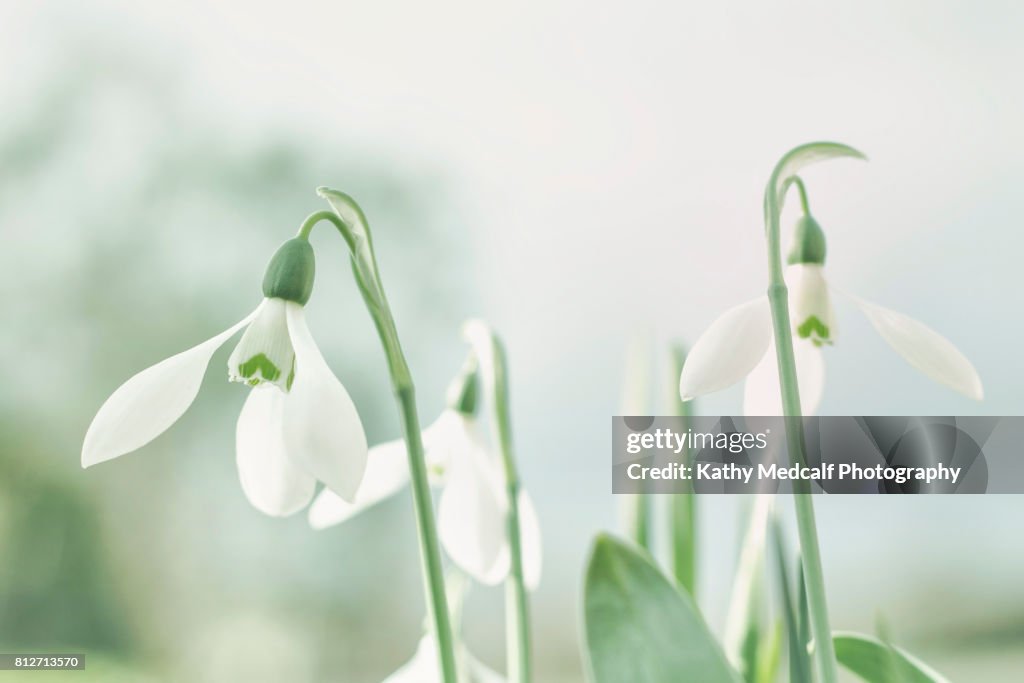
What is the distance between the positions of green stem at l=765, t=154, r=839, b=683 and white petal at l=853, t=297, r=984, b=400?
0.07 m

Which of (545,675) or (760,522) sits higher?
(760,522)

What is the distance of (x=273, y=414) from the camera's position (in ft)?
1.18

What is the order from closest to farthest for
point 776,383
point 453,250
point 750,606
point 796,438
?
1. point 796,438
2. point 776,383
3. point 750,606
4. point 453,250

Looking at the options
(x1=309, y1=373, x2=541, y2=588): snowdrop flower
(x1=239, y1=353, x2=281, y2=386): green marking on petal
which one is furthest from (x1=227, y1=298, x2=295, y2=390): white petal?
(x1=309, y1=373, x2=541, y2=588): snowdrop flower

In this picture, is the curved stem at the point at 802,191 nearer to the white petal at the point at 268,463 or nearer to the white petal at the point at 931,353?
the white petal at the point at 931,353

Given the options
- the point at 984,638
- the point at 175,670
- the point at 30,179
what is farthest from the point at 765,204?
the point at 175,670

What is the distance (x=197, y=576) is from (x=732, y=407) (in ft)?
9.65

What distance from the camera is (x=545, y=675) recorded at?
2.07 m

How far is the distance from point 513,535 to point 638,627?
0.27 ft

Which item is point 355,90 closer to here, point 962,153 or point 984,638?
point 962,153

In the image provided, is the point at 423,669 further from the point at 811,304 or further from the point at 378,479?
the point at 811,304

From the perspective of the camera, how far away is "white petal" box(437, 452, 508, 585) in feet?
1.45

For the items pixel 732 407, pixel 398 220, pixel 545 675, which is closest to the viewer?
pixel 732 407

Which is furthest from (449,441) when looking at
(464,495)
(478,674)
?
(478,674)
